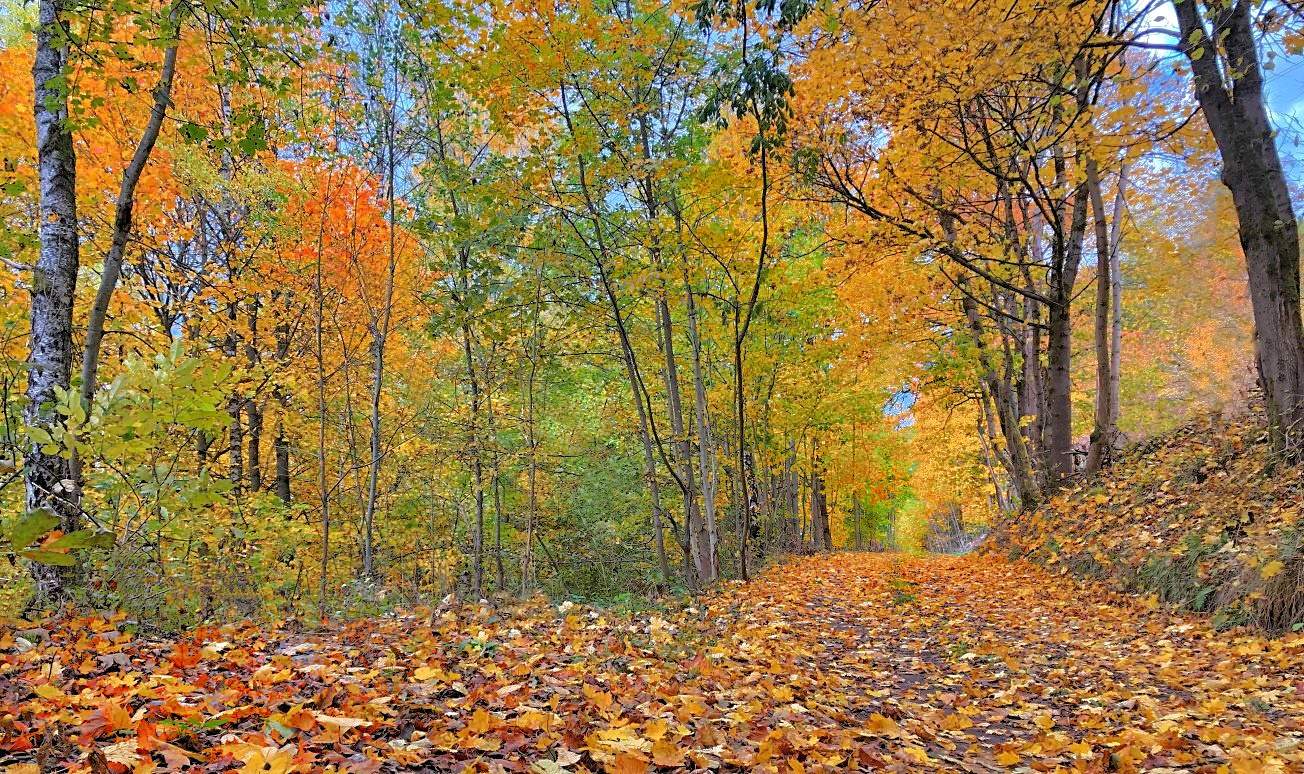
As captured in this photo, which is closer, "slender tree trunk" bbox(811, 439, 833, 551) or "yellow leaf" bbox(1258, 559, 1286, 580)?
"yellow leaf" bbox(1258, 559, 1286, 580)

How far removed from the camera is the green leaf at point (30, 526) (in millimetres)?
1446

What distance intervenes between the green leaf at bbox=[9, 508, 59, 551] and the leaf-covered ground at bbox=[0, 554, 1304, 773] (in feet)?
1.75

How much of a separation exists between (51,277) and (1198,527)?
8.95 metres

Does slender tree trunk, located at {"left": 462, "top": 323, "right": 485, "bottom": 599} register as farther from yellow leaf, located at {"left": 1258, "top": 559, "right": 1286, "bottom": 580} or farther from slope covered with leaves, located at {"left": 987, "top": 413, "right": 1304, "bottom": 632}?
yellow leaf, located at {"left": 1258, "top": 559, "right": 1286, "bottom": 580}

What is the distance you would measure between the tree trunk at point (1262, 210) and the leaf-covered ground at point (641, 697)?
2.13 m

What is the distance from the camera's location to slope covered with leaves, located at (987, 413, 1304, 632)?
4.68 metres

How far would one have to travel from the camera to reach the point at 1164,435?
9.22m

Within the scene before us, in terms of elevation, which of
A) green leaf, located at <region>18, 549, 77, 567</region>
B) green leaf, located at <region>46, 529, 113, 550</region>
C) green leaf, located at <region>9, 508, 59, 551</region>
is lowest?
green leaf, located at <region>18, 549, 77, 567</region>

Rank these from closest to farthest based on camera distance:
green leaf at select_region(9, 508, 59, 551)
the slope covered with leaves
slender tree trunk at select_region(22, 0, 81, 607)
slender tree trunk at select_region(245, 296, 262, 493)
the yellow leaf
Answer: green leaf at select_region(9, 508, 59, 551) → slender tree trunk at select_region(22, 0, 81, 607) → the yellow leaf → the slope covered with leaves → slender tree trunk at select_region(245, 296, 262, 493)

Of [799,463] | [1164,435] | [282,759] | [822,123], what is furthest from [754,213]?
[799,463]

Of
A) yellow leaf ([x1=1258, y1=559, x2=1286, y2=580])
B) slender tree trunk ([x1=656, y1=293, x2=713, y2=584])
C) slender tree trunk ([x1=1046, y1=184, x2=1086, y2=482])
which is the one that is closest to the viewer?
yellow leaf ([x1=1258, y1=559, x2=1286, y2=580])

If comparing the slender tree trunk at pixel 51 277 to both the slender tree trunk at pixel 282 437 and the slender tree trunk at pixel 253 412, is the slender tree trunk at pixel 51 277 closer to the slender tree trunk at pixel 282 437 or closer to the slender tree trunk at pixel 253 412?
the slender tree trunk at pixel 253 412

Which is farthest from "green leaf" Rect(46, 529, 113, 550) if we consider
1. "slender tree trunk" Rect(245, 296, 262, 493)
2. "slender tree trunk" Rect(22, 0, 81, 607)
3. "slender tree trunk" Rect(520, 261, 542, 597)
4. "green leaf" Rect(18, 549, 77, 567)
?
"slender tree trunk" Rect(245, 296, 262, 493)

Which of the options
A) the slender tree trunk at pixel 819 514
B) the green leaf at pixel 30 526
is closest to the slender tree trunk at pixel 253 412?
the green leaf at pixel 30 526
